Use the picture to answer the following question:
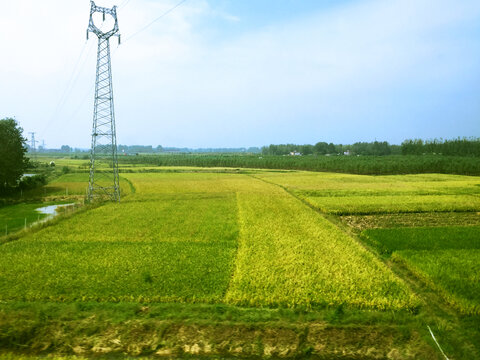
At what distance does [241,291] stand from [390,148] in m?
143

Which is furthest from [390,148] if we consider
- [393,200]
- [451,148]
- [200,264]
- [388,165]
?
[200,264]

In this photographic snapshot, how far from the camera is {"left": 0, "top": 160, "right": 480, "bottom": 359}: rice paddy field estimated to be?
25.7 ft

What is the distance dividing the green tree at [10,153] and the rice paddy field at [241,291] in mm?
18966

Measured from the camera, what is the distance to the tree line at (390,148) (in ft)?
268

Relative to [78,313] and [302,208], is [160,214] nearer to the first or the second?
[302,208]

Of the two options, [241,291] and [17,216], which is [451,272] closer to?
[241,291]

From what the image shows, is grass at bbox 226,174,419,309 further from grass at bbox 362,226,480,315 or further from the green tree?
the green tree

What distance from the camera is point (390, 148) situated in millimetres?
137625

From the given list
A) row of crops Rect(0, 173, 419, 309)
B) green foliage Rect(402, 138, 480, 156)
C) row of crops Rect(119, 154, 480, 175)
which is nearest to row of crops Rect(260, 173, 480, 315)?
row of crops Rect(0, 173, 419, 309)

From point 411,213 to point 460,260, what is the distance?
10979 mm

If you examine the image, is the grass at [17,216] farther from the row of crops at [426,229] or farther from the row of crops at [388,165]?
the row of crops at [388,165]

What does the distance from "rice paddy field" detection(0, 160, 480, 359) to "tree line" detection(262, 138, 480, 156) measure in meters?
76.5

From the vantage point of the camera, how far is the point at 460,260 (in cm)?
1215

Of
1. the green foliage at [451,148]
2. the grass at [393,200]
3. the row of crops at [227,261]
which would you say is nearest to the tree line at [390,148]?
the green foliage at [451,148]
